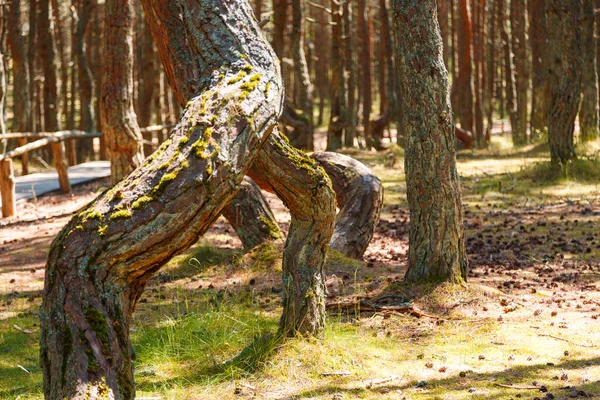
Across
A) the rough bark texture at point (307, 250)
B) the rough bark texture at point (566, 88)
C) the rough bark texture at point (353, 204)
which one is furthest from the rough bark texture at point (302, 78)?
the rough bark texture at point (307, 250)

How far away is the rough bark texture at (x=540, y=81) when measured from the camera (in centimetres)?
1969

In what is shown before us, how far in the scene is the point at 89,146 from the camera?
94.0 feet

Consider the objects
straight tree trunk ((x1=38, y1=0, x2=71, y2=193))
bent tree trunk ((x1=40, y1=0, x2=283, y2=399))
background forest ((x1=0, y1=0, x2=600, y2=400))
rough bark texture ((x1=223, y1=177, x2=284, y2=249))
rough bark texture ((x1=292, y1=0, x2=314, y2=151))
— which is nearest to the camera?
bent tree trunk ((x1=40, y1=0, x2=283, y2=399))

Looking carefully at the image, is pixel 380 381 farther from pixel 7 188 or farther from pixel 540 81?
pixel 540 81

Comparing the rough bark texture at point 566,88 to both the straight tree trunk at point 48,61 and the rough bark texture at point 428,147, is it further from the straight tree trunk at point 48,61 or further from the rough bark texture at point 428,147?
the straight tree trunk at point 48,61

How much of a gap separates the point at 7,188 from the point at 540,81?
13865 mm

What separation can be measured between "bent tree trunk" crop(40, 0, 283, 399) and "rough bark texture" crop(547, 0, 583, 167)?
36.2 ft

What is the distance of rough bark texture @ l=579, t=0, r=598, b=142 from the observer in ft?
53.5

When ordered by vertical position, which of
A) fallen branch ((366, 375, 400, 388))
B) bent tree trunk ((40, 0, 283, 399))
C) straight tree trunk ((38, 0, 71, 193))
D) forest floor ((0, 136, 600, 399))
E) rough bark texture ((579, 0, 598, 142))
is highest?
straight tree trunk ((38, 0, 71, 193))

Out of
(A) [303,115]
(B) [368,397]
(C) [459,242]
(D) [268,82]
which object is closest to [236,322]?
(B) [368,397]

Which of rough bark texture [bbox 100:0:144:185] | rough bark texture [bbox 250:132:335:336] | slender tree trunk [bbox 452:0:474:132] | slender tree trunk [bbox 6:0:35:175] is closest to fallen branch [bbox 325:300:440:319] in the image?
rough bark texture [bbox 250:132:335:336]

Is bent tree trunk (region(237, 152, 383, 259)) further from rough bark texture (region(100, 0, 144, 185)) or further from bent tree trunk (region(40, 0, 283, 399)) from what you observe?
bent tree trunk (region(40, 0, 283, 399))

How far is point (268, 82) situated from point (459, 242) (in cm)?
381

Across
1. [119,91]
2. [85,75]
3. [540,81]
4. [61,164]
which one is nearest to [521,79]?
[540,81]
